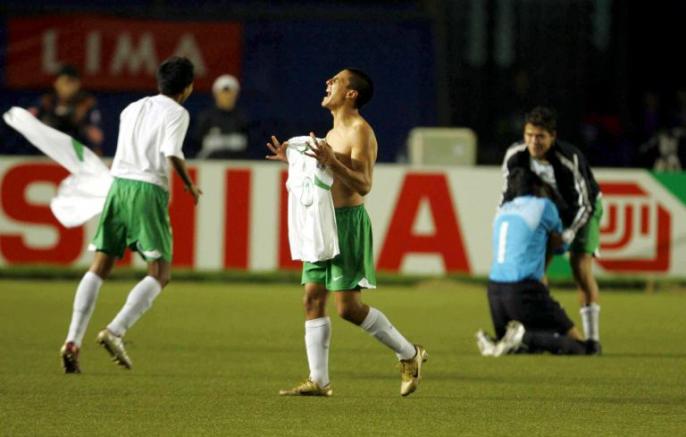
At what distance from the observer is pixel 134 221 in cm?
1073

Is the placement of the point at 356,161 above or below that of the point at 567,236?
above

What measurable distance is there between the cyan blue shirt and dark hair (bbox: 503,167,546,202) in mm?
64

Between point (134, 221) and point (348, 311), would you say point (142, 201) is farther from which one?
point (348, 311)

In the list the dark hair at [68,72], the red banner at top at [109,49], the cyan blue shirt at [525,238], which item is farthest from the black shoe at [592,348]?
the red banner at top at [109,49]

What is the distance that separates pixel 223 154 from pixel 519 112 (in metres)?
10.6

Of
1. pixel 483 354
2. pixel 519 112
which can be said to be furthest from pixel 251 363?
pixel 519 112

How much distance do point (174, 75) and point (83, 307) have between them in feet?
5.10

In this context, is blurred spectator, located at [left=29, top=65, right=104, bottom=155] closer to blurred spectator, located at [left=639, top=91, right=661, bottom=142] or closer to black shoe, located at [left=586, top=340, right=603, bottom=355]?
black shoe, located at [left=586, top=340, right=603, bottom=355]

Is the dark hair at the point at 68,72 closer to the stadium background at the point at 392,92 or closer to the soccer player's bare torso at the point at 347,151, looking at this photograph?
the stadium background at the point at 392,92

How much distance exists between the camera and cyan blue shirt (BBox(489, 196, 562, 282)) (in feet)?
41.0

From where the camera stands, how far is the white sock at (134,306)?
10.6 metres

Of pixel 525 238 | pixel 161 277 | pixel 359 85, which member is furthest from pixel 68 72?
pixel 359 85

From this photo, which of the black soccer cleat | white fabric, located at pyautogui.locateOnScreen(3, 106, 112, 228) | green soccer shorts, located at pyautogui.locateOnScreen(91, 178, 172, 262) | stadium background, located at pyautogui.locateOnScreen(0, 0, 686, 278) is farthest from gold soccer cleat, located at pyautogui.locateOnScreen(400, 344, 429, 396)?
stadium background, located at pyautogui.locateOnScreen(0, 0, 686, 278)

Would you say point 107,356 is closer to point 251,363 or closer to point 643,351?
point 251,363
